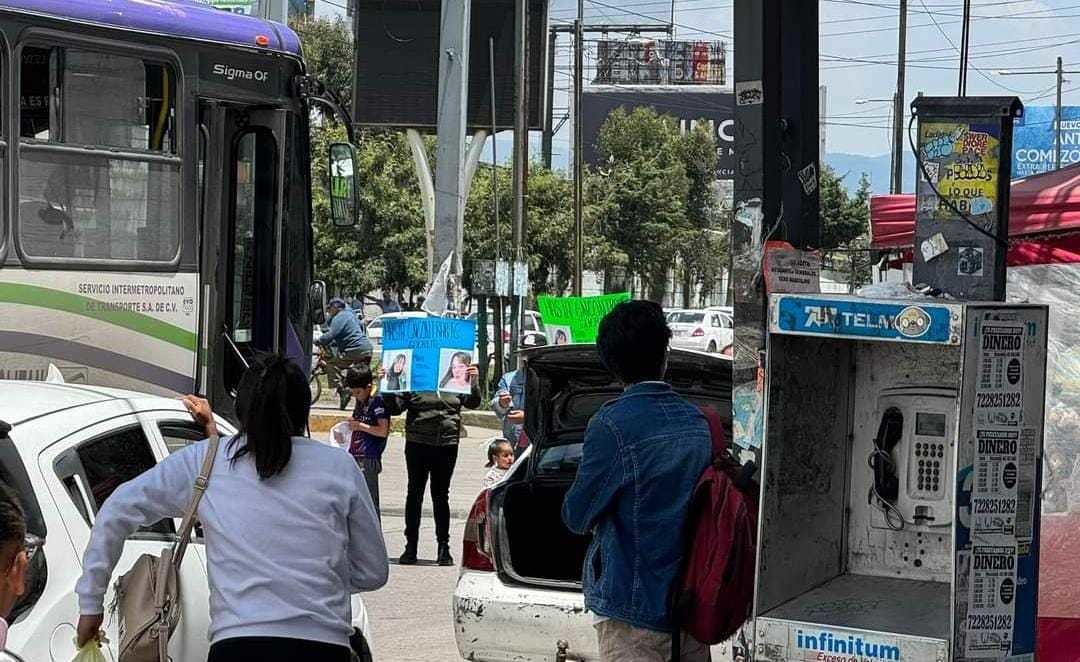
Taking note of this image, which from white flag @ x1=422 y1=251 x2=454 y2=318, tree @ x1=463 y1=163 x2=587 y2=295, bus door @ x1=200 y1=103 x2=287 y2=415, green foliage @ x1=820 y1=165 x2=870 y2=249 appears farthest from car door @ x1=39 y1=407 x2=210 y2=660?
green foliage @ x1=820 y1=165 x2=870 y2=249

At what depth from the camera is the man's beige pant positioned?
4824mm

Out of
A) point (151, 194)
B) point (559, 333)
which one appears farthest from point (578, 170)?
point (151, 194)

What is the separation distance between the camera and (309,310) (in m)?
11.8

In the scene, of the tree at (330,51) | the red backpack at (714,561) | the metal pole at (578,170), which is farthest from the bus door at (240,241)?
the tree at (330,51)

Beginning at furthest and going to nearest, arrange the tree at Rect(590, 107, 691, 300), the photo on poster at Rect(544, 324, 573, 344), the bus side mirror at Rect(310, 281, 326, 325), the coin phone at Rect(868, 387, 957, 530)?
1. the tree at Rect(590, 107, 691, 300)
2. the photo on poster at Rect(544, 324, 573, 344)
3. the bus side mirror at Rect(310, 281, 326, 325)
4. the coin phone at Rect(868, 387, 957, 530)

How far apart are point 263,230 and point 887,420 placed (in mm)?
6638

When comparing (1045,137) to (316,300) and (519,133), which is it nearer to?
(519,133)

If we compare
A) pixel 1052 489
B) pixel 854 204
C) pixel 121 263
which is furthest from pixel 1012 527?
pixel 854 204

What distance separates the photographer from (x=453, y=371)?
11.7m

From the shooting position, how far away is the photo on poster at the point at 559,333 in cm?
1767

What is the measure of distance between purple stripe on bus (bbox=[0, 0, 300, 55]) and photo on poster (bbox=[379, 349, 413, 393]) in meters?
2.22

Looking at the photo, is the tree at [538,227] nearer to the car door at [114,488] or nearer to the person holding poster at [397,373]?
the person holding poster at [397,373]

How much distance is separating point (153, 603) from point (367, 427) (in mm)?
7135

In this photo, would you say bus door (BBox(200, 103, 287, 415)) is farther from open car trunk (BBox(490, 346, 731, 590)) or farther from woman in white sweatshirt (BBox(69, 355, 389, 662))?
woman in white sweatshirt (BBox(69, 355, 389, 662))
